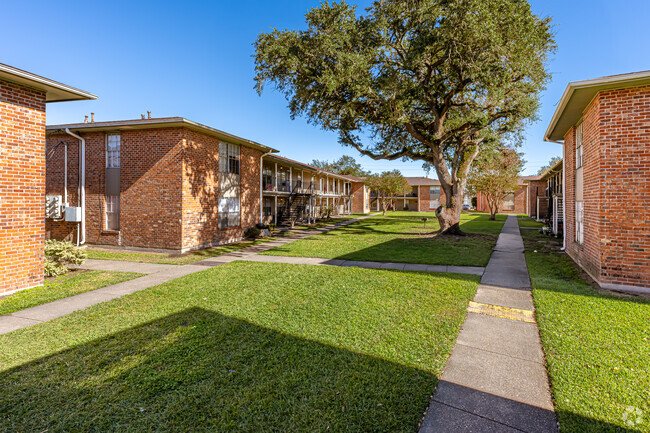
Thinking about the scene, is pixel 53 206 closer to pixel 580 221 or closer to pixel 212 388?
pixel 212 388

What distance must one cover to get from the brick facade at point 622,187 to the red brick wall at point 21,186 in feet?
40.8

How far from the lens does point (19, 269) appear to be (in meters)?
6.44

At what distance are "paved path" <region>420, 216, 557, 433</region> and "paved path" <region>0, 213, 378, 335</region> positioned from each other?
612cm

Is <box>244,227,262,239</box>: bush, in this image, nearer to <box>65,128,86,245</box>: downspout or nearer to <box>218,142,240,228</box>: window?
<box>218,142,240,228</box>: window

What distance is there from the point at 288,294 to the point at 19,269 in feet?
18.7

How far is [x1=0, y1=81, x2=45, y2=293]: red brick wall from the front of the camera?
244 inches

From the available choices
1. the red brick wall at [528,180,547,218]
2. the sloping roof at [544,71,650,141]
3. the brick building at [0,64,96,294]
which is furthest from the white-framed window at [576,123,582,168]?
the red brick wall at [528,180,547,218]

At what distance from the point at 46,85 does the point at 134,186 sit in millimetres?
6302

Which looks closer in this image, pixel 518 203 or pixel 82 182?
pixel 82 182

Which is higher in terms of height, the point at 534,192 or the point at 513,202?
the point at 534,192

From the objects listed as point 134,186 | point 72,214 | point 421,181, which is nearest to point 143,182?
point 134,186

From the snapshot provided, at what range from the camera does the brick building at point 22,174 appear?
6.18 m

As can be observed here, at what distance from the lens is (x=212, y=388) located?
3088mm

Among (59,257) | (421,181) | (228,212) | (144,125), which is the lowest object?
(59,257)
